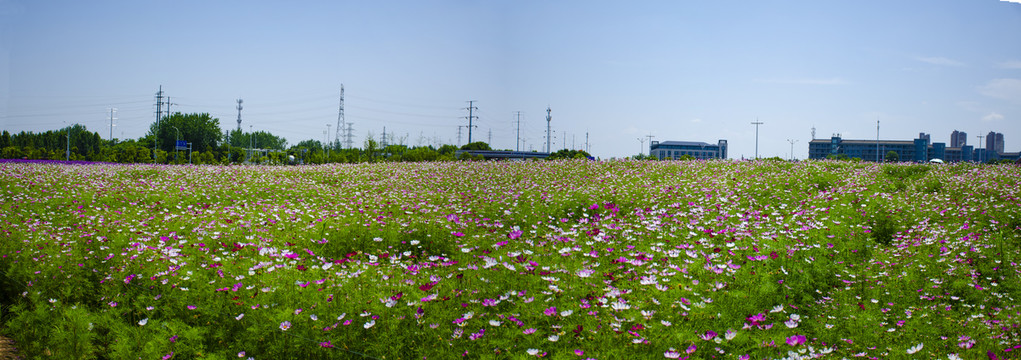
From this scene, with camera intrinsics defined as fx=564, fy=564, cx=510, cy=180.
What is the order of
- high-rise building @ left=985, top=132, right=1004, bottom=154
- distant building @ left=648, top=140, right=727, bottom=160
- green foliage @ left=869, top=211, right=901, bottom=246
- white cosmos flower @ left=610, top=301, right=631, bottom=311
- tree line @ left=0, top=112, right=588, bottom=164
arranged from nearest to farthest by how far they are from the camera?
white cosmos flower @ left=610, top=301, right=631, bottom=311 → green foliage @ left=869, top=211, right=901, bottom=246 → tree line @ left=0, top=112, right=588, bottom=164 → high-rise building @ left=985, top=132, right=1004, bottom=154 → distant building @ left=648, top=140, right=727, bottom=160

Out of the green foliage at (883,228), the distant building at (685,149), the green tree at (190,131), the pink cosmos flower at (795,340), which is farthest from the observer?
the distant building at (685,149)

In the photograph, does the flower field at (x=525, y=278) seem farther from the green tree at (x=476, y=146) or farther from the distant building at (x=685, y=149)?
the distant building at (x=685, y=149)

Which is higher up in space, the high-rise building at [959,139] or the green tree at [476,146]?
the high-rise building at [959,139]

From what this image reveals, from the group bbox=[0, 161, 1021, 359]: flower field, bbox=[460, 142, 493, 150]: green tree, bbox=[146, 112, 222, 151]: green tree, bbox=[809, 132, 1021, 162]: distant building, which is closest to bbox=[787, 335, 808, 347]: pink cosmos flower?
bbox=[0, 161, 1021, 359]: flower field

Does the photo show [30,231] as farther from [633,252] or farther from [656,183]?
[656,183]

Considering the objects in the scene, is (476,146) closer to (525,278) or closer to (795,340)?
(525,278)

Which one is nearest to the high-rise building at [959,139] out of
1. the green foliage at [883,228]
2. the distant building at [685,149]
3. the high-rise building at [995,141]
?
the high-rise building at [995,141]

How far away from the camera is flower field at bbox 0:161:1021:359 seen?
379cm

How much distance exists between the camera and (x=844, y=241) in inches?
258

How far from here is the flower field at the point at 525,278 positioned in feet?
12.4

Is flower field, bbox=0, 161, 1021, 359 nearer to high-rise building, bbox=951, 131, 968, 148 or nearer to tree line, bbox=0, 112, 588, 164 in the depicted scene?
tree line, bbox=0, 112, 588, 164

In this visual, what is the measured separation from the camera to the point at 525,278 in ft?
15.0

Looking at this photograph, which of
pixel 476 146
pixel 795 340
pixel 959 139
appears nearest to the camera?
pixel 795 340

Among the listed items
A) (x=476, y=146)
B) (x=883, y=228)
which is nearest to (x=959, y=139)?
(x=476, y=146)
